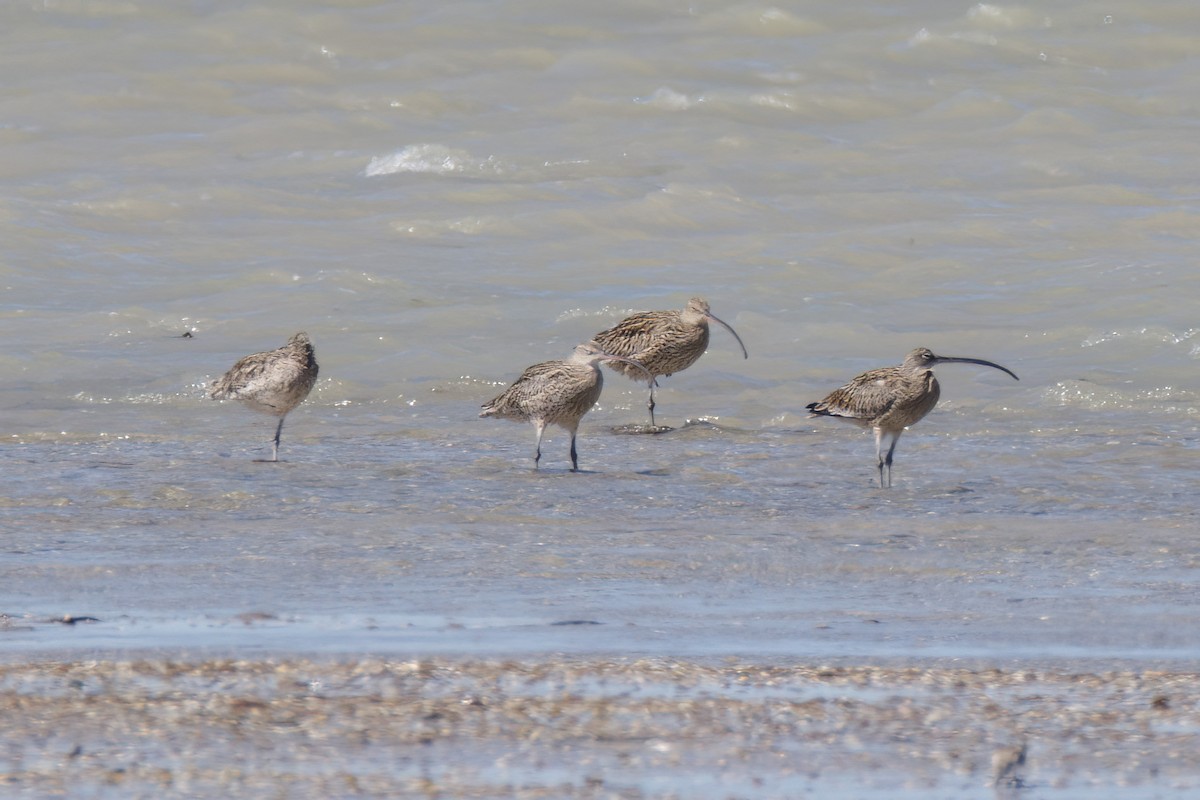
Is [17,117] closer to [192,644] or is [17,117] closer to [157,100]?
[157,100]

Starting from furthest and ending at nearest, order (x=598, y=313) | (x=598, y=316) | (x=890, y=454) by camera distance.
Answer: (x=598, y=313), (x=598, y=316), (x=890, y=454)

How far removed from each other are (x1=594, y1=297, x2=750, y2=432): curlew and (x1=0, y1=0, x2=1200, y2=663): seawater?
0.97 ft

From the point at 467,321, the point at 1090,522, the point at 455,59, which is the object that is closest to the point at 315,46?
the point at 455,59

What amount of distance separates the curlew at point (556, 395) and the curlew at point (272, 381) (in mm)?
1124

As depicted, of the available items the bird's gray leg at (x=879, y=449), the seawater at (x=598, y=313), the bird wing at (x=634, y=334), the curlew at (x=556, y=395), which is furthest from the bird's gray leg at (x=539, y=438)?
the bird wing at (x=634, y=334)

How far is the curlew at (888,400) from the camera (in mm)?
11945

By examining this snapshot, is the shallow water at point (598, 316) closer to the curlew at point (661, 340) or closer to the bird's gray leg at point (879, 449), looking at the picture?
the bird's gray leg at point (879, 449)

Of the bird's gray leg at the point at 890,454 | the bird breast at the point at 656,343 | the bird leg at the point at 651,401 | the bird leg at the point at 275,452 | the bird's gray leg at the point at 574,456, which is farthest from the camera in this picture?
the bird breast at the point at 656,343

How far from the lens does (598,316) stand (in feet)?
59.0

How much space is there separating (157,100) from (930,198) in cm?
1019

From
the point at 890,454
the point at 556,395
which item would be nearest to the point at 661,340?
the point at 556,395

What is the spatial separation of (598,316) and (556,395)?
573cm

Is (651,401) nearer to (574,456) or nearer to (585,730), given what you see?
(574,456)

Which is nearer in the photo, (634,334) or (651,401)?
Answer: (651,401)
